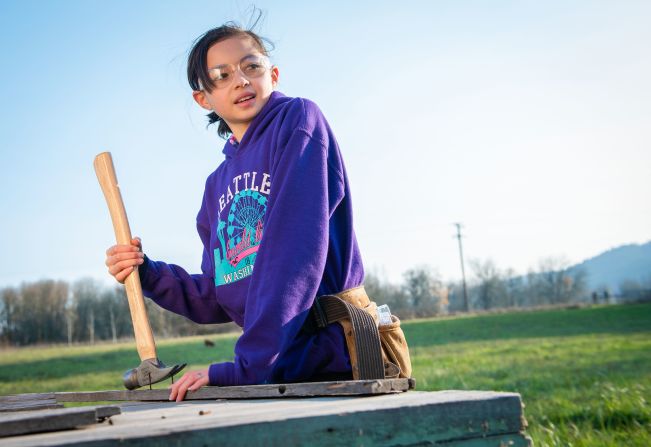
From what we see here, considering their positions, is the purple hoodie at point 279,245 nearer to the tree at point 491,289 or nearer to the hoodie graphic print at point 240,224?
the hoodie graphic print at point 240,224

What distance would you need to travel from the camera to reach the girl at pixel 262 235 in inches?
74.0

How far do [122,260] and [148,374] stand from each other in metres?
0.48

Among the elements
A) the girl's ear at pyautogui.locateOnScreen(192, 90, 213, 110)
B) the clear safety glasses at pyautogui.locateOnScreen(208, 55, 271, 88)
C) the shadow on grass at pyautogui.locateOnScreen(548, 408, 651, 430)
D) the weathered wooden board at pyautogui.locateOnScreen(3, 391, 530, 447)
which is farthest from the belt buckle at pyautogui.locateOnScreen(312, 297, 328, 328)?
the shadow on grass at pyautogui.locateOnScreen(548, 408, 651, 430)

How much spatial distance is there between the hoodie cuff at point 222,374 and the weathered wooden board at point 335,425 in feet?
1.51

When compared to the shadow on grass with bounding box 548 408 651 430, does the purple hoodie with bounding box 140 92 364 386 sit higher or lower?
higher

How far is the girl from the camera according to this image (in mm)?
1881

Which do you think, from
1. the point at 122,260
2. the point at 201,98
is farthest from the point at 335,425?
the point at 201,98

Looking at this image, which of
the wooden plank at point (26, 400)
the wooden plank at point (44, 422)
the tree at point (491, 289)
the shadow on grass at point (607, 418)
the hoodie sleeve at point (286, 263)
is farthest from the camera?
the tree at point (491, 289)

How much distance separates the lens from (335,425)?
118 centimetres

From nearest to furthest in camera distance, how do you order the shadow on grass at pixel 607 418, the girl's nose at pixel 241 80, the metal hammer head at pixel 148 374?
1. the metal hammer head at pixel 148 374
2. the girl's nose at pixel 241 80
3. the shadow on grass at pixel 607 418

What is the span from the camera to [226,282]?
2.48m

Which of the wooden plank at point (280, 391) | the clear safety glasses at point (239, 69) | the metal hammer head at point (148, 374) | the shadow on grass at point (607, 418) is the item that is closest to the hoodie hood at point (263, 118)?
the clear safety glasses at point (239, 69)

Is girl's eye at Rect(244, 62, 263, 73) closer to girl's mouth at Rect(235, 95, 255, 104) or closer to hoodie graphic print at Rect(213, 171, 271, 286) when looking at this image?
girl's mouth at Rect(235, 95, 255, 104)

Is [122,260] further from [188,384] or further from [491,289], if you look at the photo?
[491,289]
